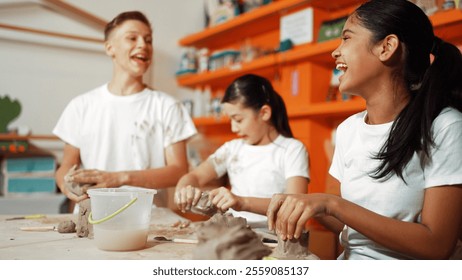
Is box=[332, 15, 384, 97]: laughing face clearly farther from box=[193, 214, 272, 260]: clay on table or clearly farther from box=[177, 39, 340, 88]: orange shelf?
box=[177, 39, 340, 88]: orange shelf

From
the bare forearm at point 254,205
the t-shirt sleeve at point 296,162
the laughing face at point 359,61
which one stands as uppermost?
the laughing face at point 359,61

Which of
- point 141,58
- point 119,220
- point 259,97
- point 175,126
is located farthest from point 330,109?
point 119,220

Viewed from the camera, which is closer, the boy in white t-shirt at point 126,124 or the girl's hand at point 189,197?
the girl's hand at point 189,197

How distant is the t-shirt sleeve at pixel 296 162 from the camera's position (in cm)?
102

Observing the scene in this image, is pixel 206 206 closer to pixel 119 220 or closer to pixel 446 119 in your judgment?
pixel 119 220

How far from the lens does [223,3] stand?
6.95 feet

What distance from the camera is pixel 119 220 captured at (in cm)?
63

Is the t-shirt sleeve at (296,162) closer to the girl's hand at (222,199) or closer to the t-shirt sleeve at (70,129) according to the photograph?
the girl's hand at (222,199)

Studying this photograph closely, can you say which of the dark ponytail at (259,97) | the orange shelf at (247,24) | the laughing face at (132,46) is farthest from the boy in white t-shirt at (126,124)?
the orange shelf at (247,24)

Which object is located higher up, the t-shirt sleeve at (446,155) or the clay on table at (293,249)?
the t-shirt sleeve at (446,155)

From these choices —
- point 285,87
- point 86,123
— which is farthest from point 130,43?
point 285,87

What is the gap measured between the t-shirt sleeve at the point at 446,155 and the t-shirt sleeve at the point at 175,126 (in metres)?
0.76

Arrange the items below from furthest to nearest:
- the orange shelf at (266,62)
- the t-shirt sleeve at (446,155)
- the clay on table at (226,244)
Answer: the orange shelf at (266,62), the t-shirt sleeve at (446,155), the clay on table at (226,244)

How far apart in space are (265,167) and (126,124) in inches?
16.1
